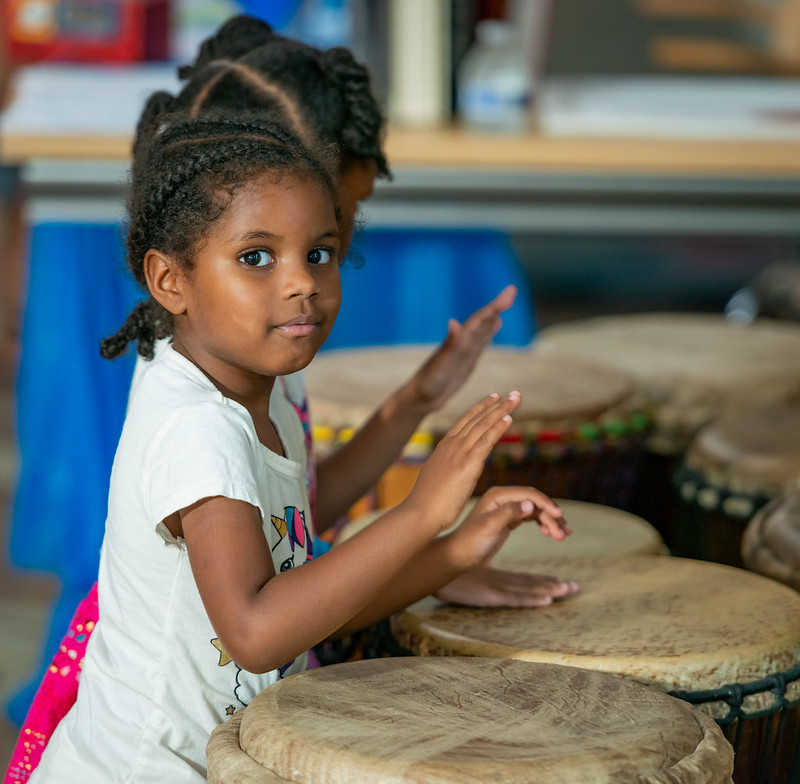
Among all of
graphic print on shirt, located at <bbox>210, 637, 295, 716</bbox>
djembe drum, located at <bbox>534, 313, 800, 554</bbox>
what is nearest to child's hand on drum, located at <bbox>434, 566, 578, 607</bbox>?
graphic print on shirt, located at <bbox>210, 637, 295, 716</bbox>

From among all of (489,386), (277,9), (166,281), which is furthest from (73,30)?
(166,281)

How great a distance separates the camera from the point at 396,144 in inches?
103

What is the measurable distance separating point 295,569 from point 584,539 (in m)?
0.62

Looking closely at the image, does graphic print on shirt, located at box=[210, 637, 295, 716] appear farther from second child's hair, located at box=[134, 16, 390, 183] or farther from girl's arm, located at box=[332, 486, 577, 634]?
second child's hair, located at box=[134, 16, 390, 183]

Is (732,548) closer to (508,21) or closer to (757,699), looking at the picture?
(757,699)

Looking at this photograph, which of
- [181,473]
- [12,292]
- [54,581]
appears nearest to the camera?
[181,473]

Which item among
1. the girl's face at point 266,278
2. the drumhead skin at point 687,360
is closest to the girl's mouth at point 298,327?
the girl's face at point 266,278

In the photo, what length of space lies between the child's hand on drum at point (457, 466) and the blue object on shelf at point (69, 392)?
1.57 m

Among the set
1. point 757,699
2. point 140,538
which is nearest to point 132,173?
point 140,538

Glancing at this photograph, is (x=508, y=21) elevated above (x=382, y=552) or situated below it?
above

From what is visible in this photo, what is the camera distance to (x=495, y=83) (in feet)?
9.25

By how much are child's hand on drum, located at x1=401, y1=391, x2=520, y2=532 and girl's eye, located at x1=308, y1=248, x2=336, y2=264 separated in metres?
0.20

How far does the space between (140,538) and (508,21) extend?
2.85m

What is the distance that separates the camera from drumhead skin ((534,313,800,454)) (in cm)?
209
